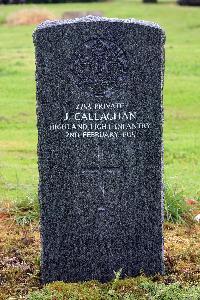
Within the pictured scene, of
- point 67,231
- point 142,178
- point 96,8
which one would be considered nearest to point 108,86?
point 142,178

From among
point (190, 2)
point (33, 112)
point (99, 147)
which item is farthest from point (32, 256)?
point (190, 2)

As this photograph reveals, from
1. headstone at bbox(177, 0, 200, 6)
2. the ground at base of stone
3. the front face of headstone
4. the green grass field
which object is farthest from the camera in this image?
headstone at bbox(177, 0, 200, 6)

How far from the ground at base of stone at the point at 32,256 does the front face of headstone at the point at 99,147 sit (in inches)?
7.8

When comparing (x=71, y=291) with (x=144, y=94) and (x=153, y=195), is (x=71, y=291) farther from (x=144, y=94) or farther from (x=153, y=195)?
(x=144, y=94)

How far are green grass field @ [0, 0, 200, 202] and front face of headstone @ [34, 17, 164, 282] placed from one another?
2.92m

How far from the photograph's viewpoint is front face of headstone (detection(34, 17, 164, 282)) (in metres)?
6.60

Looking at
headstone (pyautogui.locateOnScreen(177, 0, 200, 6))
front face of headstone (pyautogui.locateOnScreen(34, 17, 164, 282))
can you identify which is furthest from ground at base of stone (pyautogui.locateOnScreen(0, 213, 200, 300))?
headstone (pyautogui.locateOnScreen(177, 0, 200, 6))

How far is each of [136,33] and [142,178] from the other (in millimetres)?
1168

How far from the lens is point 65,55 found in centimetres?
660

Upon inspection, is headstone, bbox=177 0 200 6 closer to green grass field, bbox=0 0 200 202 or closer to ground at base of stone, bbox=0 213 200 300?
green grass field, bbox=0 0 200 202

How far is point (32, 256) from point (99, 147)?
4.45ft

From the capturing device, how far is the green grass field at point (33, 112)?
36.5 ft

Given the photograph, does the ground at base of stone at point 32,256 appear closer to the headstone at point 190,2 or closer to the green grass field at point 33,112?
the green grass field at point 33,112

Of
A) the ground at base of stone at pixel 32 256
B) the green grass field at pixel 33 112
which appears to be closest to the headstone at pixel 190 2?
the green grass field at pixel 33 112
